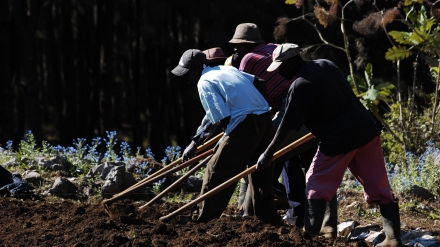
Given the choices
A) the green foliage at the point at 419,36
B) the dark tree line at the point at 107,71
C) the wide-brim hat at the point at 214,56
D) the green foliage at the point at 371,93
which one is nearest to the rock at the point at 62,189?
the wide-brim hat at the point at 214,56

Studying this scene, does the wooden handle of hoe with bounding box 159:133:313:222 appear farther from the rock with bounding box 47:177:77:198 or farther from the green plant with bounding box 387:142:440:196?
the green plant with bounding box 387:142:440:196

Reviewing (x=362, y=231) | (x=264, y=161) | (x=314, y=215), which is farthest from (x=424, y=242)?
(x=264, y=161)

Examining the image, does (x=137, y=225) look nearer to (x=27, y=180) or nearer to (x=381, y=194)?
(x=381, y=194)

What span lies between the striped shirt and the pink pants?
1.25m

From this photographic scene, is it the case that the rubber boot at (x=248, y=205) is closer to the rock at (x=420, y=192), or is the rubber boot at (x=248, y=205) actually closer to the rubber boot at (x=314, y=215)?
the rubber boot at (x=314, y=215)

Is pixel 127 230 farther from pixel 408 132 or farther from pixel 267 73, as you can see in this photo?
pixel 408 132

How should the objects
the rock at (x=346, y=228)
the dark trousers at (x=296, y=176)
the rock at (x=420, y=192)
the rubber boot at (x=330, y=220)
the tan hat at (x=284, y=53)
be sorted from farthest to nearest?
the rock at (x=420, y=192), the dark trousers at (x=296, y=176), the rock at (x=346, y=228), the rubber boot at (x=330, y=220), the tan hat at (x=284, y=53)

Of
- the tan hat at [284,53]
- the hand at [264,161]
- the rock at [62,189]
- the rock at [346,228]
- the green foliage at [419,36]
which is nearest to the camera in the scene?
the tan hat at [284,53]

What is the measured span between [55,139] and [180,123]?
3.67m

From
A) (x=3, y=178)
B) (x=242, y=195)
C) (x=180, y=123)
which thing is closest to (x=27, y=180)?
(x=3, y=178)

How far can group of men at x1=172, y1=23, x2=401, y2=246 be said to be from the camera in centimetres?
701

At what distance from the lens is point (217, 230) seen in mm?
7211

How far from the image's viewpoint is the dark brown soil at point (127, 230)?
22.4ft

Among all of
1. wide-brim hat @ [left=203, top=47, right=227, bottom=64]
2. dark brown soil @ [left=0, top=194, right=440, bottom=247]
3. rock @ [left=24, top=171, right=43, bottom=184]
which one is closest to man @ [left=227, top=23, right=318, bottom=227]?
wide-brim hat @ [left=203, top=47, right=227, bottom=64]
